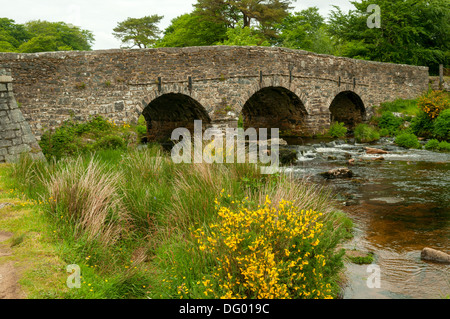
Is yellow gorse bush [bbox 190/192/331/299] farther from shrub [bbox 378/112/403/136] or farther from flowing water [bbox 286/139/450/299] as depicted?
shrub [bbox 378/112/403/136]

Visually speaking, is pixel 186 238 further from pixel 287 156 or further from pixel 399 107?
pixel 399 107

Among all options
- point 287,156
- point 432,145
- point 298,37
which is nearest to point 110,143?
point 287,156

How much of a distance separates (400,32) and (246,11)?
10.5 meters

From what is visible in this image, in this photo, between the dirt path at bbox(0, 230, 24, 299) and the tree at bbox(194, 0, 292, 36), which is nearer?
the dirt path at bbox(0, 230, 24, 299)

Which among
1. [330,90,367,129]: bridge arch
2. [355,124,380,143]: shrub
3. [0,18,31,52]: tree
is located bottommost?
[355,124,380,143]: shrub

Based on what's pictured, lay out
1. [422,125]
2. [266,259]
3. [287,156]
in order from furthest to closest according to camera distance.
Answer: [422,125] < [287,156] < [266,259]

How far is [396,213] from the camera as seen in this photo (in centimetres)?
755

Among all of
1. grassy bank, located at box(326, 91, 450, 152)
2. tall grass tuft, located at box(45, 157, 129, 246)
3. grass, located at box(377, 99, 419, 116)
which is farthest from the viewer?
grass, located at box(377, 99, 419, 116)

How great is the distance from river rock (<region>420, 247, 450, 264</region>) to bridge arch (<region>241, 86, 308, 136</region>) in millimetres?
12649

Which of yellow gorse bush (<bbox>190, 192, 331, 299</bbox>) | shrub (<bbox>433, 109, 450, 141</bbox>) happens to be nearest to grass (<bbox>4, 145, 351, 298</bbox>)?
→ yellow gorse bush (<bbox>190, 192, 331, 299</bbox>)

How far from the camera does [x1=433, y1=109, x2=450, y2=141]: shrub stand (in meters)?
17.2

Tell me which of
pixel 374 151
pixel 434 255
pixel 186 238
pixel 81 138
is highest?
pixel 81 138

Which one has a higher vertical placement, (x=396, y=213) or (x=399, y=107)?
(x=399, y=107)
